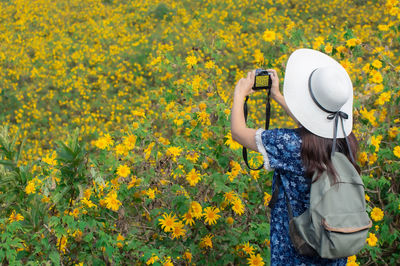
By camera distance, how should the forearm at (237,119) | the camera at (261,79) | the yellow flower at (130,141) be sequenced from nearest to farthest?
1. the forearm at (237,119)
2. the camera at (261,79)
3. the yellow flower at (130,141)

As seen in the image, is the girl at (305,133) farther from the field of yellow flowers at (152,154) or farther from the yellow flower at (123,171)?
the yellow flower at (123,171)

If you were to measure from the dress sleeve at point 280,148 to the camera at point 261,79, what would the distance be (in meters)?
0.30

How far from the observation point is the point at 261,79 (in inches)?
67.4

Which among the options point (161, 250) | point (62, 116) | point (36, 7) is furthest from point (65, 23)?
point (161, 250)

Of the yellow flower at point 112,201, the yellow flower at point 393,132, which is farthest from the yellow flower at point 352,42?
the yellow flower at point 112,201

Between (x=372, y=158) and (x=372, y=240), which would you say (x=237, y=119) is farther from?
(x=372, y=158)

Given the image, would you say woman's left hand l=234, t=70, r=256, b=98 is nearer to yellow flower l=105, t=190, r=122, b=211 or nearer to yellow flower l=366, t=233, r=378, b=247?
yellow flower l=105, t=190, r=122, b=211

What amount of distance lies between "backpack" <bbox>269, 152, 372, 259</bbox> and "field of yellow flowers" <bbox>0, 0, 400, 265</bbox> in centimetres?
66

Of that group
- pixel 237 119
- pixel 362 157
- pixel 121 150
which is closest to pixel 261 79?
pixel 237 119

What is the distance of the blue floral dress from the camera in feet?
4.87

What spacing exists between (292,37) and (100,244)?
8.09 ft

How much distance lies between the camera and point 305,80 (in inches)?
59.9

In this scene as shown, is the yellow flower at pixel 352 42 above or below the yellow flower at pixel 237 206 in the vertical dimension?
above

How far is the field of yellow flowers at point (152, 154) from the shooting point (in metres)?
2.12
